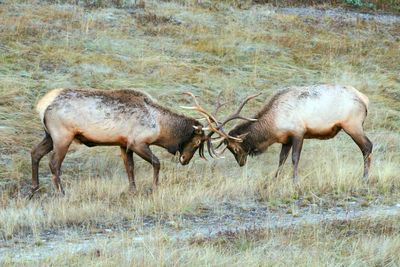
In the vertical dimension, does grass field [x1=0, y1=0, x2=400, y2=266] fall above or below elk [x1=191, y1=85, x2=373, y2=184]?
below

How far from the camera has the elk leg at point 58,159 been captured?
1166cm

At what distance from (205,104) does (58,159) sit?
614 centimetres

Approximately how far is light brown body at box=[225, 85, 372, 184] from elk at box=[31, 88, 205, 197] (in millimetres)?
1129

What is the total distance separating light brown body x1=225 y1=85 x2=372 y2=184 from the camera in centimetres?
1301

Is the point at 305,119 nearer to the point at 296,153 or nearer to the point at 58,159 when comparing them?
the point at 296,153

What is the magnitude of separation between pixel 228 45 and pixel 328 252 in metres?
13.4

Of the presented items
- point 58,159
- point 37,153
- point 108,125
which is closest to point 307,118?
point 108,125

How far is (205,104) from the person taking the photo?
17.4 meters

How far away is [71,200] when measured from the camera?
11188 millimetres

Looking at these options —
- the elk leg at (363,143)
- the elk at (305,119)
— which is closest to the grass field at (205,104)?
the elk leg at (363,143)

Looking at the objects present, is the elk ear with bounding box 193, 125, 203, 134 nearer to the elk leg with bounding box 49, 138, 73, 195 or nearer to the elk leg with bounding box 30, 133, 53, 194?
the elk leg with bounding box 49, 138, 73, 195

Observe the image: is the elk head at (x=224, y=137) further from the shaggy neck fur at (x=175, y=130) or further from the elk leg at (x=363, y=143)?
the elk leg at (x=363, y=143)

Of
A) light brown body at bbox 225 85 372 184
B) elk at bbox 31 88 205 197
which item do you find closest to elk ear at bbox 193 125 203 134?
elk at bbox 31 88 205 197

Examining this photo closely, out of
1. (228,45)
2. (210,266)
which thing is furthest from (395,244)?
(228,45)
